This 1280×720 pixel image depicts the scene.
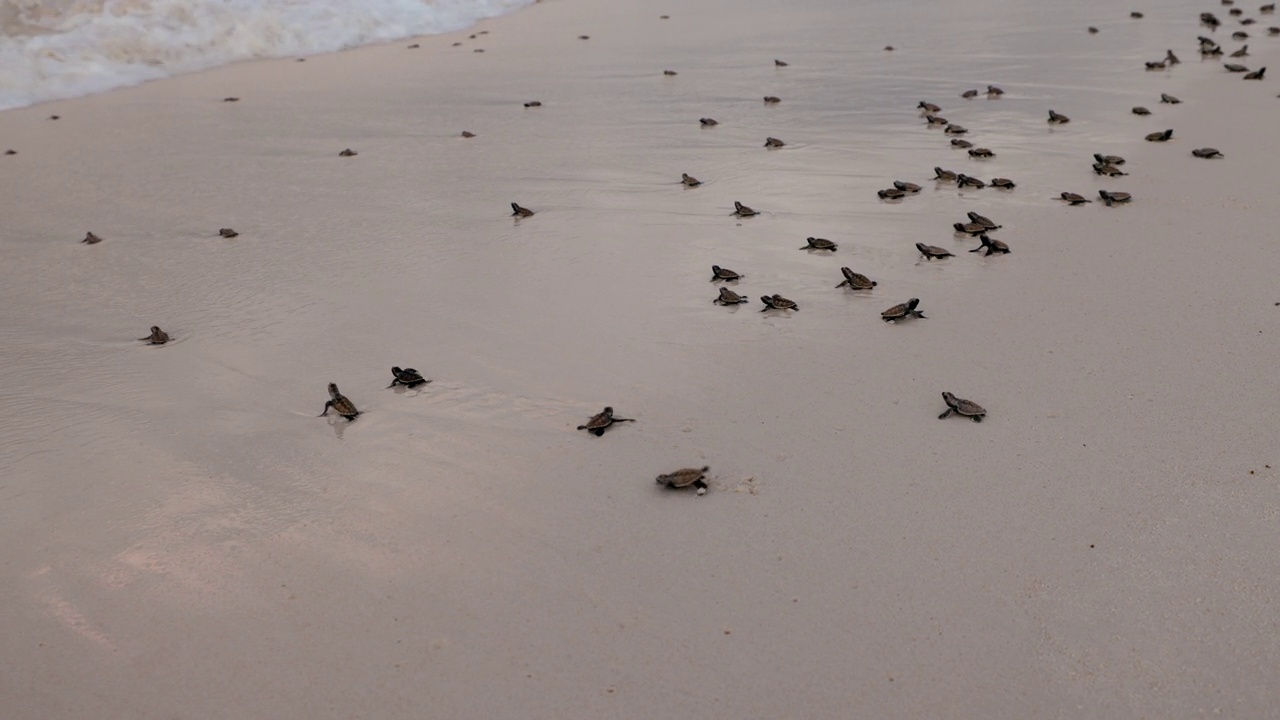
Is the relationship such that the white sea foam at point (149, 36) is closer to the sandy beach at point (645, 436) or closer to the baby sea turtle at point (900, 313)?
the sandy beach at point (645, 436)

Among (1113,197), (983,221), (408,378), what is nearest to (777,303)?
(983,221)

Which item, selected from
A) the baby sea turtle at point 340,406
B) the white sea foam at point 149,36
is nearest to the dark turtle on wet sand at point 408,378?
the baby sea turtle at point 340,406

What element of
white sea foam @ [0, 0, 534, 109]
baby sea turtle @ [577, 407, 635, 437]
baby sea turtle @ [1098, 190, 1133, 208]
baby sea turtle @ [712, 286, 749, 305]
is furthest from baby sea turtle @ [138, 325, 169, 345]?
white sea foam @ [0, 0, 534, 109]

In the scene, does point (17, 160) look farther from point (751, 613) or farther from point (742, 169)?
point (751, 613)

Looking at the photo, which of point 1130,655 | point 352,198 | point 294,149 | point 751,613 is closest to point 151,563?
point 751,613

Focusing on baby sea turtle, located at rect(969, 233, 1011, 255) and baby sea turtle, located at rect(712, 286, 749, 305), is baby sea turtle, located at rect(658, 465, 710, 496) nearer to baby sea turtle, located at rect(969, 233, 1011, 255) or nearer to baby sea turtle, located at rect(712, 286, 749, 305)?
baby sea turtle, located at rect(712, 286, 749, 305)
